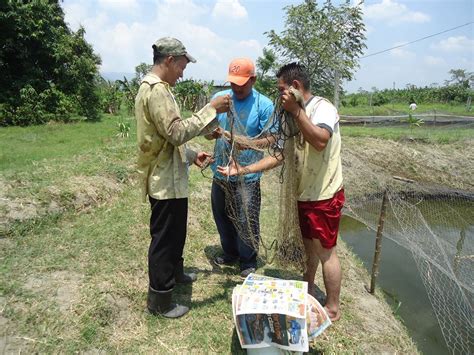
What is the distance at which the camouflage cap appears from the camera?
86.6 inches

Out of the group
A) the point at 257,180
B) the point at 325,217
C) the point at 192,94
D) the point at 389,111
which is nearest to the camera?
the point at 325,217

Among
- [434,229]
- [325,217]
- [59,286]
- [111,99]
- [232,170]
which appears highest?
[111,99]

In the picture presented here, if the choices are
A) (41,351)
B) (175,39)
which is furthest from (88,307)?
(175,39)

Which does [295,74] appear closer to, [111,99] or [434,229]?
[434,229]

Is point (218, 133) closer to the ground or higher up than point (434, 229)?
higher up

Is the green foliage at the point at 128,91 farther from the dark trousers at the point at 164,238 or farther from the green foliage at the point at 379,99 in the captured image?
the green foliage at the point at 379,99

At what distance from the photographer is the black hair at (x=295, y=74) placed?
2.35 m

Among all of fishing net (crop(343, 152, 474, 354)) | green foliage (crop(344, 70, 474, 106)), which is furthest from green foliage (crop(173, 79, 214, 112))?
green foliage (crop(344, 70, 474, 106))

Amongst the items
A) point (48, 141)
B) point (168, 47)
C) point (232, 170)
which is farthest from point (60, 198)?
point (48, 141)

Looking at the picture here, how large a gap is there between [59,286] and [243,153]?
68.3 inches

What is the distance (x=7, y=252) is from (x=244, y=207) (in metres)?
2.08

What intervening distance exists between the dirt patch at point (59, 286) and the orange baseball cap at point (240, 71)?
1.97m

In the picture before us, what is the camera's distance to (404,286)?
483cm

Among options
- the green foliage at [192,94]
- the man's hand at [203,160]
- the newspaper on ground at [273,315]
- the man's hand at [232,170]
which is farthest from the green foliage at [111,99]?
the newspaper on ground at [273,315]
